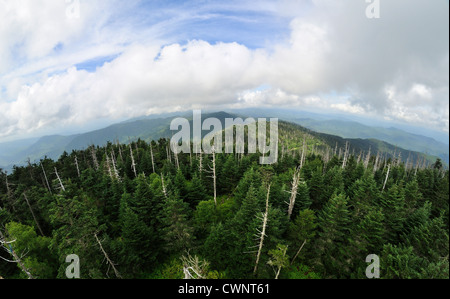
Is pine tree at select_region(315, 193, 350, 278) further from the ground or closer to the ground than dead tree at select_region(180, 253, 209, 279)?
closer to the ground

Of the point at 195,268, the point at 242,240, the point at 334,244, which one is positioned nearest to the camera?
the point at 195,268

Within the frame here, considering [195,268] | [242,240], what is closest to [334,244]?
[242,240]

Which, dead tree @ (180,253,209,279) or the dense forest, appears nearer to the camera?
dead tree @ (180,253,209,279)

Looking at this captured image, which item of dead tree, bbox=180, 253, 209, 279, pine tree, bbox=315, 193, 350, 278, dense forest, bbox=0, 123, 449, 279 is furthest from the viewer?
pine tree, bbox=315, 193, 350, 278

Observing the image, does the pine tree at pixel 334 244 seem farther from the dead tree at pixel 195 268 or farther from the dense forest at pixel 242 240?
the dead tree at pixel 195 268

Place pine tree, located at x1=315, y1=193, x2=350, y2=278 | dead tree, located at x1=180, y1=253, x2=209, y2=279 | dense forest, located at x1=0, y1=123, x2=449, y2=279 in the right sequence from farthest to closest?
pine tree, located at x1=315, y1=193, x2=350, y2=278 < dense forest, located at x1=0, y1=123, x2=449, y2=279 < dead tree, located at x1=180, y1=253, x2=209, y2=279

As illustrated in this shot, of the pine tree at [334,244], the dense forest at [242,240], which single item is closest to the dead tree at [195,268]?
the dense forest at [242,240]

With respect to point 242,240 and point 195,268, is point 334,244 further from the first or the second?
point 195,268

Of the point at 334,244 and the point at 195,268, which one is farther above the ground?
the point at 195,268

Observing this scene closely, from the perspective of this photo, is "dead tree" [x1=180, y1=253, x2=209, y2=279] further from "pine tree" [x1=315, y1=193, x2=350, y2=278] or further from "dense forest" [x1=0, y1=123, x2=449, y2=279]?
"pine tree" [x1=315, y1=193, x2=350, y2=278]

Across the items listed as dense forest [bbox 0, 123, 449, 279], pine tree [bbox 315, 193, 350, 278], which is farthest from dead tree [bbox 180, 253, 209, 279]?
pine tree [bbox 315, 193, 350, 278]
